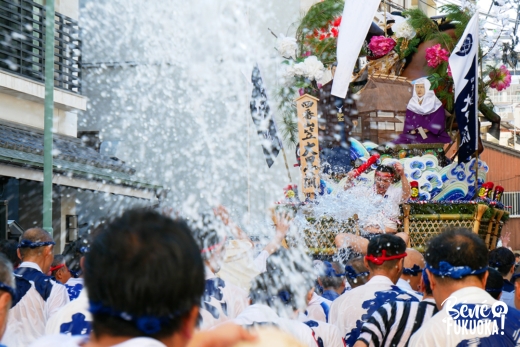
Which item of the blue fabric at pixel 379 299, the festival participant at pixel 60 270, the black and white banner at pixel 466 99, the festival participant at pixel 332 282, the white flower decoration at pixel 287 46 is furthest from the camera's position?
the white flower decoration at pixel 287 46

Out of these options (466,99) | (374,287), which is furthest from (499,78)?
(374,287)

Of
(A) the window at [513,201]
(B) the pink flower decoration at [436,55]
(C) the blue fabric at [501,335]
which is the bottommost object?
(A) the window at [513,201]

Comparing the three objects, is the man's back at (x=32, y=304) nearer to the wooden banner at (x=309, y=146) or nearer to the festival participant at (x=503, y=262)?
the festival participant at (x=503, y=262)

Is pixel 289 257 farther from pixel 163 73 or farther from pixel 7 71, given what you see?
pixel 163 73

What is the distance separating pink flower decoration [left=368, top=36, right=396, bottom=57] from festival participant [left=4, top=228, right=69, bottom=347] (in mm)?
7644

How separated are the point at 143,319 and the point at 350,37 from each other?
332 inches

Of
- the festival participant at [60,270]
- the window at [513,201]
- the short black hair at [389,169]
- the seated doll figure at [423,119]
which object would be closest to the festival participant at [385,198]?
the short black hair at [389,169]

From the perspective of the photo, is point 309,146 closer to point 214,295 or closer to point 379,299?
point 379,299

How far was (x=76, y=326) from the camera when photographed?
10.9 feet

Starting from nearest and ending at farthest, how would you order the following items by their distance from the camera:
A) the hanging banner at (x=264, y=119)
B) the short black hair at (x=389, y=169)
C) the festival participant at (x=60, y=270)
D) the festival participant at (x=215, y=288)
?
the festival participant at (x=215, y=288) → the festival participant at (x=60, y=270) → the short black hair at (x=389, y=169) → the hanging banner at (x=264, y=119)

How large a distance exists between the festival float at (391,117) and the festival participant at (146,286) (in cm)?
700

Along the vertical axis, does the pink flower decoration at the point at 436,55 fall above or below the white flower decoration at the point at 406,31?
below

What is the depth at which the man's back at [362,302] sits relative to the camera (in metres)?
3.88

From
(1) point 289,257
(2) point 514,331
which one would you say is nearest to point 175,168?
(1) point 289,257
